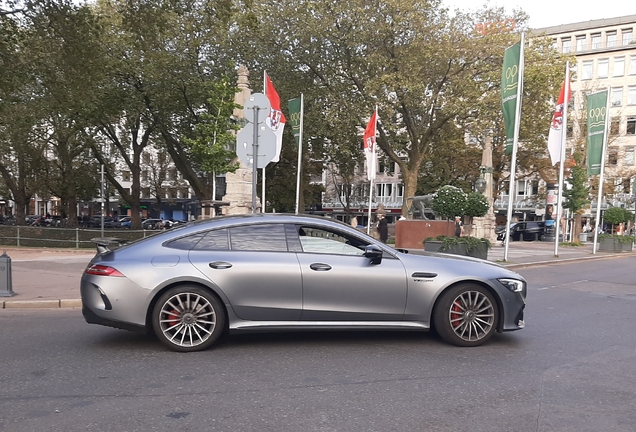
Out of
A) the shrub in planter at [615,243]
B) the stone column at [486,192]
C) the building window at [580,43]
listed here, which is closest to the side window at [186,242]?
the stone column at [486,192]

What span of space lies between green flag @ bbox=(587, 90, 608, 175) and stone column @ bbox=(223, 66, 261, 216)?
15.1 meters

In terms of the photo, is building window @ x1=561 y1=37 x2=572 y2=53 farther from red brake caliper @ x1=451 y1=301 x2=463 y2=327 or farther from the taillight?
the taillight

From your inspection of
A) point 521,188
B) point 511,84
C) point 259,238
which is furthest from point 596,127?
point 521,188

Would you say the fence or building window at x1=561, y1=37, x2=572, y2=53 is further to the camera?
building window at x1=561, y1=37, x2=572, y2=53

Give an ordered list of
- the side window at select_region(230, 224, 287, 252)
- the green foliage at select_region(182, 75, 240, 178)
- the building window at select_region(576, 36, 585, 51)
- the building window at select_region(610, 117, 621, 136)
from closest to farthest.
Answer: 1. the side window at select_region(230, 224, 287, 252)
2. the green foliage at select_region(182, 75, 240, 178)
3. the building window at select_region(610, 117, 621, 136)
4. the building window at select_region(576, 36, 585, 51)

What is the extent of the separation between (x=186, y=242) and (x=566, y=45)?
73.8m

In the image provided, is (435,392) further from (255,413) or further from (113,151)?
(113,151)

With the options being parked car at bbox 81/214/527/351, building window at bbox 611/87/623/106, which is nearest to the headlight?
parked car at bbox 81/214/527/351

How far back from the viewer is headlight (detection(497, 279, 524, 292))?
6.03 m

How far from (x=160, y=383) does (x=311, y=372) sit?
1.34m

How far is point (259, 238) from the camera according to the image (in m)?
5.91

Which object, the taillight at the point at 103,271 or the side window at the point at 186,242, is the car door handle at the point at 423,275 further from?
the taillight at the point at 103,271

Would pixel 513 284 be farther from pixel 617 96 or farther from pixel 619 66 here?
pixel 619 66

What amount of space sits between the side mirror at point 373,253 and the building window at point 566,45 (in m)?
71.9
